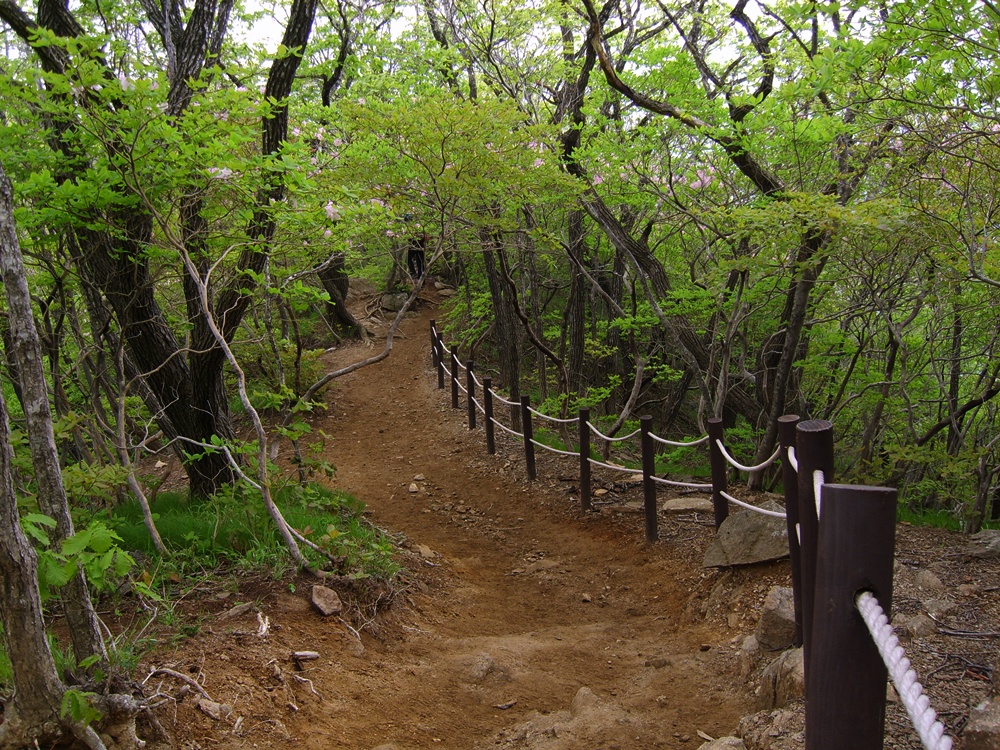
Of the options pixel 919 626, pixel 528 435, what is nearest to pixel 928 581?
pixel 919 626

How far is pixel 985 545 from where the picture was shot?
16.2ft

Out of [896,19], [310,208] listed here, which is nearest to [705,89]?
[896,19]

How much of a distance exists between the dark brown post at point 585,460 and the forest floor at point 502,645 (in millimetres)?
166

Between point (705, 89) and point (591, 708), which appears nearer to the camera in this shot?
point (591, 708)

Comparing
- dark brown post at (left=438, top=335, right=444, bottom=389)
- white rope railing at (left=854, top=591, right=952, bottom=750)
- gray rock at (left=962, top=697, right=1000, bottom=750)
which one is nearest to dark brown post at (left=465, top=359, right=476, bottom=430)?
dark brown post at (left=438, top=335, right=444, bottom=389)

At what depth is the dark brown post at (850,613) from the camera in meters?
1.37

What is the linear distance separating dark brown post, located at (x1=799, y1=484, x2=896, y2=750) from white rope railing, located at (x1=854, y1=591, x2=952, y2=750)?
0.04 m

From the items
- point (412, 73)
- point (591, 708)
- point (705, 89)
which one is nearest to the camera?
point (591, 708)

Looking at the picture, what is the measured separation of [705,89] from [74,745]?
8.14m

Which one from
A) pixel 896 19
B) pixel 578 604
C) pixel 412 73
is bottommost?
pixel 578 604

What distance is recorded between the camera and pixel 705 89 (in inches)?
320

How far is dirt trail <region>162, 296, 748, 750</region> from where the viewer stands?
347 centimetres

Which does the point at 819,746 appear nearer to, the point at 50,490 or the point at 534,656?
the point at 50,490

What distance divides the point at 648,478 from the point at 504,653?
2.48m
